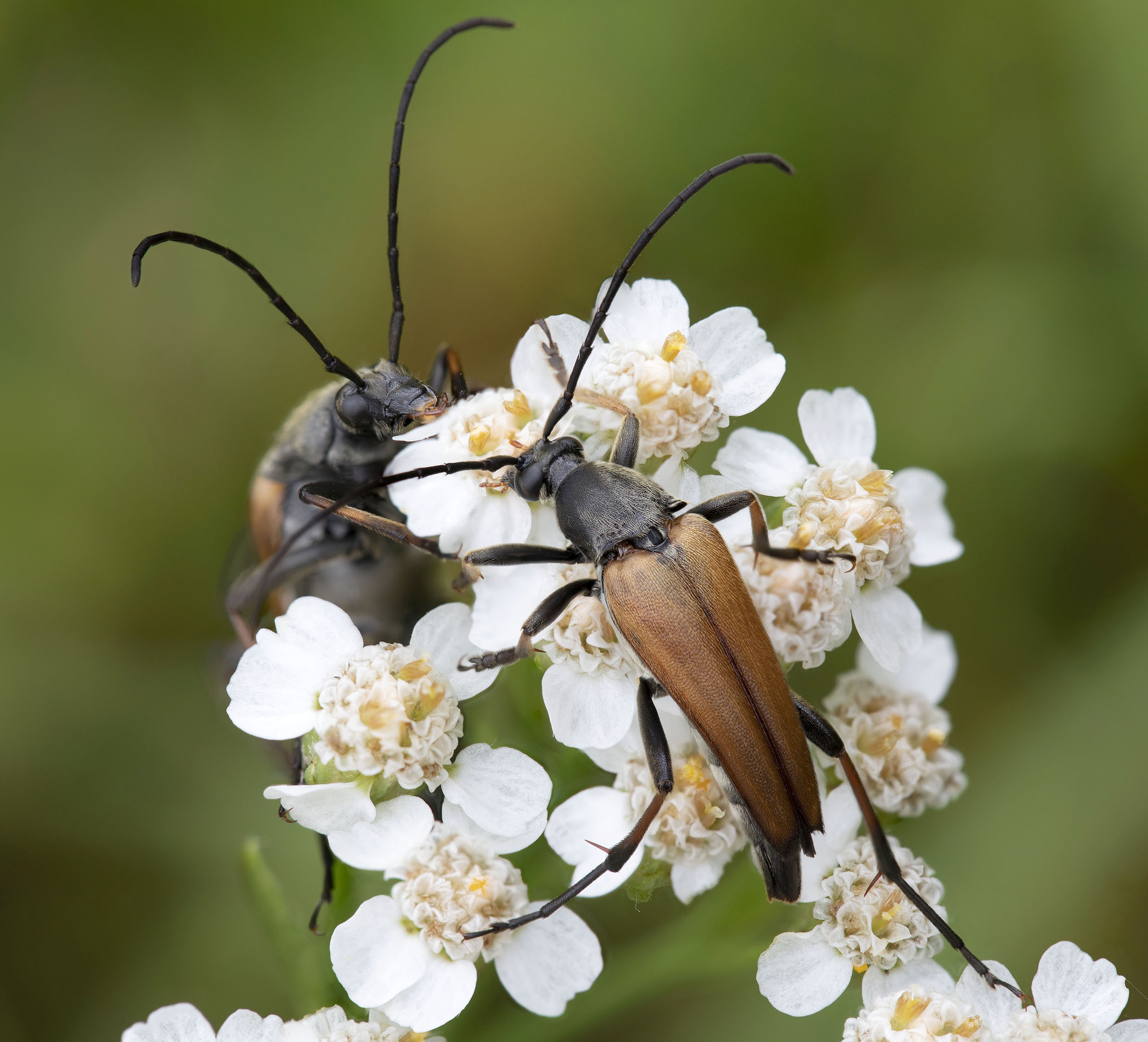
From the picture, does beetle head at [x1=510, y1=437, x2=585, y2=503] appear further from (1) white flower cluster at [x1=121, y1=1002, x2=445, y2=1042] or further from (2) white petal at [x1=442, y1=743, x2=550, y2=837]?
(1) white flower cluster at [x1=121, y1=1002, x2=445, y2=1042]

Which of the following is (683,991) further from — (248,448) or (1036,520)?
(248,448)

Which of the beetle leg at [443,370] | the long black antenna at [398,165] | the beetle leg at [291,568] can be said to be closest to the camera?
the long black antenna at [398,165]

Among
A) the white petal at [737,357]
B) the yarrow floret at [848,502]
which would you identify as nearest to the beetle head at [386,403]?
the white petal at [737,357]

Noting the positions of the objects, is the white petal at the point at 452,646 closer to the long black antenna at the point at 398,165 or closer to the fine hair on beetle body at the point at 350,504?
the fine hair on beetle body at the point at 350,504

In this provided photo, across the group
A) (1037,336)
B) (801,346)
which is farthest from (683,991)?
(1037,336)

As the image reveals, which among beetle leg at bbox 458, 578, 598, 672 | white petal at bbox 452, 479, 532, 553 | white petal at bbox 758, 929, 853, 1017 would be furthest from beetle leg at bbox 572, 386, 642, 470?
white petal at bbox 758, 929, 853, 1017

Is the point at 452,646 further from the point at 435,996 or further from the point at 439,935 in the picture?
the point at 435,996
